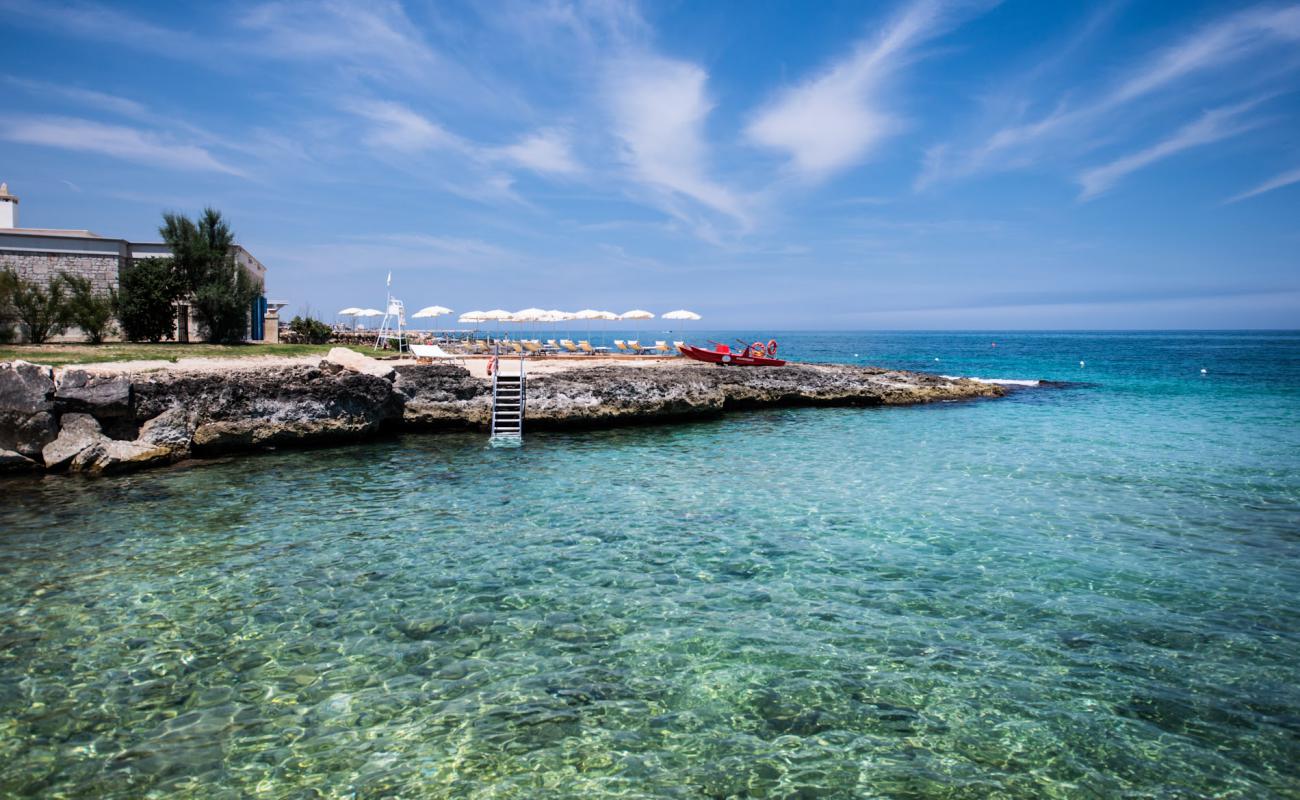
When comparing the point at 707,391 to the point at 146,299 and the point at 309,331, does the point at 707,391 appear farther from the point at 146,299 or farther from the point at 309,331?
the point at 309,331

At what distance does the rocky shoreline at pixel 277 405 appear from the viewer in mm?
13250

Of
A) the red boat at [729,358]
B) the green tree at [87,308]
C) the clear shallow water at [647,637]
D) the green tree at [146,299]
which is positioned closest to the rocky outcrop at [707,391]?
the red boat at [729,358]

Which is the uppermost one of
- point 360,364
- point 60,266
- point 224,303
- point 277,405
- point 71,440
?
point 60,266

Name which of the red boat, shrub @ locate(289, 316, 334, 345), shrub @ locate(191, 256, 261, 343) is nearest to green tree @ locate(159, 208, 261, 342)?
shrub @ locate(191, 256, 261, 343)

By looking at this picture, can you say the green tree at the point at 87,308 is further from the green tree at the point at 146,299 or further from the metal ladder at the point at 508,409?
the metal ladder at the point at 508,409

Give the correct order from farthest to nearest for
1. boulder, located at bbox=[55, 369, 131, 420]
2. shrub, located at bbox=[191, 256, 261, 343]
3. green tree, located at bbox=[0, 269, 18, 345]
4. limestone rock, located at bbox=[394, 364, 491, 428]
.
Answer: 1. shrub, located at bbox=[191, 256, 261, 343]
2. green tree, located at bbox=[0, 269, 18, 345]
3. limestone rock, located at bbox=[394, 364, 491, 428]
4. boulder, located at bbox=[55, 369, 131, 420]

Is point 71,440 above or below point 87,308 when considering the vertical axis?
below

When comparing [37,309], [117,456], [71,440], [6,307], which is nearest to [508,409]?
[117,456]

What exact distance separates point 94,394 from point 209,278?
51.4ft

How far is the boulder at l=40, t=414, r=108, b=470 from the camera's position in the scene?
516 inches

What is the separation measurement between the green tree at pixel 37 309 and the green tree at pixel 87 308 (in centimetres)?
30

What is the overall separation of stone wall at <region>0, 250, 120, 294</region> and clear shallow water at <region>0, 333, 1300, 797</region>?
20855 millimetres

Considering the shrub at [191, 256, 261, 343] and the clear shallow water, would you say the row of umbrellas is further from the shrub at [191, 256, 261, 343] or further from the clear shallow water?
the clear shallow water

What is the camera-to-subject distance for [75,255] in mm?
27406
